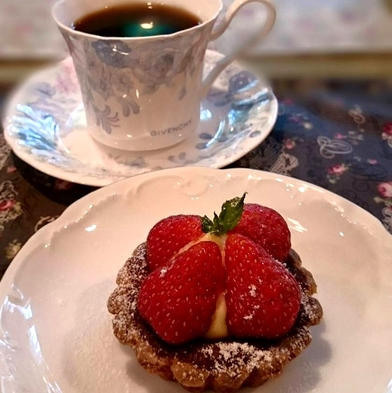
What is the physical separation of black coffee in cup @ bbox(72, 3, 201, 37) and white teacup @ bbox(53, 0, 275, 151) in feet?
0.05

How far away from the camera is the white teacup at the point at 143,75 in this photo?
104cm

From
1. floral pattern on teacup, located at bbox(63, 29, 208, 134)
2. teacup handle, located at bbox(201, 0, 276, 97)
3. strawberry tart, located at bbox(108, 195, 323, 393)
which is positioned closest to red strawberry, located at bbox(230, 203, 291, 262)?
strawberry tart, located at bbox(108, 195, 323, 393)

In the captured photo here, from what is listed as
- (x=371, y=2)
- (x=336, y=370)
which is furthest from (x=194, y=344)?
(x=371, y=2)

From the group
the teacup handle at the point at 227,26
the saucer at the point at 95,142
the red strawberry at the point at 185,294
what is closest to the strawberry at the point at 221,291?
the red strawberry at the point at 185,294

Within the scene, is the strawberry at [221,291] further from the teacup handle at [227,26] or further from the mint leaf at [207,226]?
the teacup handle at [227,26]

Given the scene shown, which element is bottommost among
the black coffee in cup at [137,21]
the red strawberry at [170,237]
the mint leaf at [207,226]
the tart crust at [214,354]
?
the tart crust at [214,354]

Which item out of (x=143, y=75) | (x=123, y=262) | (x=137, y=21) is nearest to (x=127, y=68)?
(x=143, y=75)

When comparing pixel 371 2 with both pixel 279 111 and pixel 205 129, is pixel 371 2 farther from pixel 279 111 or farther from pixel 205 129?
pixel 205 129

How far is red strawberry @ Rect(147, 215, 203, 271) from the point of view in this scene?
2.55ft

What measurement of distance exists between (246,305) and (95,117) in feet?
2.10

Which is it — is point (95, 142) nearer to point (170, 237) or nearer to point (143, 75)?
point (143, 75)

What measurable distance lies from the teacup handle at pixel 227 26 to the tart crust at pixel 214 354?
2.18 feet

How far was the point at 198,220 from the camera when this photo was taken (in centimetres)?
81

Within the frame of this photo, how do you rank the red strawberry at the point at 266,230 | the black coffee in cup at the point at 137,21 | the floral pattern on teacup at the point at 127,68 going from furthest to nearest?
the black coffee in cup at the point at 137,21 < the floral pattern on teacup at the point at 127,68 < the red strawberry at the point at 266,230
